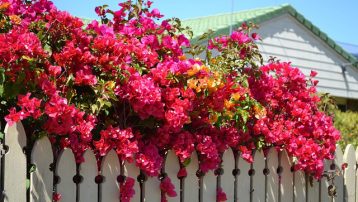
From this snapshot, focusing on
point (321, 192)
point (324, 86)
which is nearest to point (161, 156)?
point (321, 192)

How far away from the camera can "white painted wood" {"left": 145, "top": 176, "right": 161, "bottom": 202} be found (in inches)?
148

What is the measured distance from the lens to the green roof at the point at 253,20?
11.7 m

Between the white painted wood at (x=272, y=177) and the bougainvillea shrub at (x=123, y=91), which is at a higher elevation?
the bougainvillea shrub at (x=123, y=91)

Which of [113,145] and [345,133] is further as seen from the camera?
[345,133]

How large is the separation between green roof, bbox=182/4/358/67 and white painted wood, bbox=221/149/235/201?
22.3ft

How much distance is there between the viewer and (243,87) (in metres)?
4.27

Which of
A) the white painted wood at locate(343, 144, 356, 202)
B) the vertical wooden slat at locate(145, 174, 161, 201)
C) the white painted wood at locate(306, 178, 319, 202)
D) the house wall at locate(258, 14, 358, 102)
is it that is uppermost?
the house wall at locate(258, 14, 358, 102)

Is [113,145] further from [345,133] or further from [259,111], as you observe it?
[345,133]

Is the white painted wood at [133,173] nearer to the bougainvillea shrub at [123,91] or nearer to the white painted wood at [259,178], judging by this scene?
the bougainvillea shrub at [123,91]

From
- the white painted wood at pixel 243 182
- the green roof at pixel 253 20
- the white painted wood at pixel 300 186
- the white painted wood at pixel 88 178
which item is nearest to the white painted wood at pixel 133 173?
the white painted wood at pixel 88 178

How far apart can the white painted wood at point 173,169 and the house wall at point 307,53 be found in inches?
353

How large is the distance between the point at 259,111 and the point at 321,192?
55.5 inches

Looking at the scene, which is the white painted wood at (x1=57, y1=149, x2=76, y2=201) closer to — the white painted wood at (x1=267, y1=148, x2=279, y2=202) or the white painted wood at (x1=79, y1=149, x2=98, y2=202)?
the white painted wood at (x1=79, y1=149, x2=98, y2=202)

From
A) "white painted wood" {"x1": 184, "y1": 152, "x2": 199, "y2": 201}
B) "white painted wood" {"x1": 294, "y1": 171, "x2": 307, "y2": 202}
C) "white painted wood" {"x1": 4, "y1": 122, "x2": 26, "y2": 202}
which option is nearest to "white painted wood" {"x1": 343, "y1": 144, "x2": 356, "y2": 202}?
"white painted wood" {"x1": 294, "y1": 171, "x2": 307, "y2": 202}
